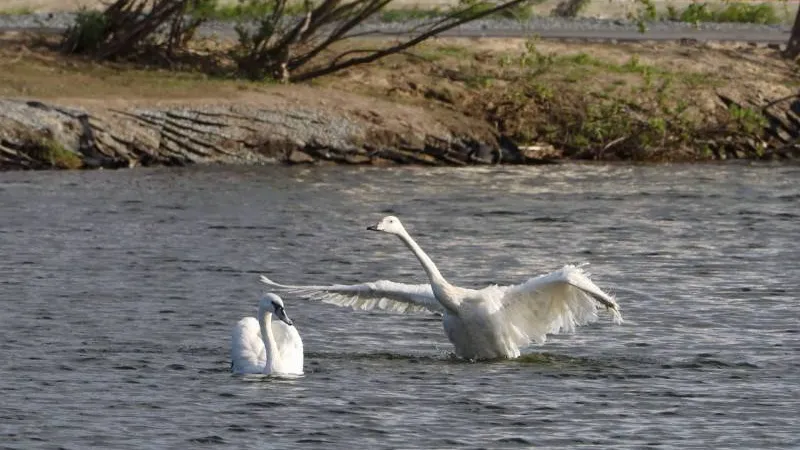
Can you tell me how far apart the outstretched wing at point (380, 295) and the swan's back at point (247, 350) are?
943 millimetres

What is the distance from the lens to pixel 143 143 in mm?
A: 28391

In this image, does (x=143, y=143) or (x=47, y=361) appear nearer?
(x=47, y=361)

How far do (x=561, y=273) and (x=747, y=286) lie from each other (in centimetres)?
478

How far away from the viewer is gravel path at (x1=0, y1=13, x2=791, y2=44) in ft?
139

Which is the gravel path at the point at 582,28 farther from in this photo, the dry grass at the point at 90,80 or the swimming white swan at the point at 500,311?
the swimming white swan at the point at 500,311

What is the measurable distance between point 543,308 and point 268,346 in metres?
2.35

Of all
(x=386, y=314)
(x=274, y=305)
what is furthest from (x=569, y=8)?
(x=274, y=305)

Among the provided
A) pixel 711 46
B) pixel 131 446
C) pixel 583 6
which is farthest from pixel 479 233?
pixel 583 6

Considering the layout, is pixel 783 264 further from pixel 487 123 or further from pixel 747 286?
pixel 487 123

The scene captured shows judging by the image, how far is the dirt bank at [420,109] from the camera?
28.3 metres

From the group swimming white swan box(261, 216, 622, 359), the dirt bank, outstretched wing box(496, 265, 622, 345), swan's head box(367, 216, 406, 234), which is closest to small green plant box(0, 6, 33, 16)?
the dirt bank

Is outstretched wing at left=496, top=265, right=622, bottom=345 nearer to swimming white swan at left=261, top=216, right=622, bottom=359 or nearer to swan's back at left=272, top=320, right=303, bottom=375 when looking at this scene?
swimming white swan at left=261, top=216, right=622, bottom=359

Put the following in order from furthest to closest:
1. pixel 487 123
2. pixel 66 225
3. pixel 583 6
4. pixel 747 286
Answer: pixel 583 6 → pixel 487 123 → pixel 66 225 → pixel 747 286

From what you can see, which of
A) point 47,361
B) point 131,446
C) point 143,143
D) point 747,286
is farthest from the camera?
point 143,143
